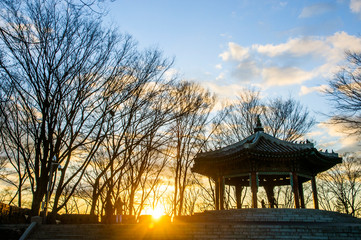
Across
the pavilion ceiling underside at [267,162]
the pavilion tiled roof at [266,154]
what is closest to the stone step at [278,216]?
the pavilion ceiling underside at [267,162]

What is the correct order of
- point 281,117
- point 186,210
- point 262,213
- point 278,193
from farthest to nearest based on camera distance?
point 186,210
point 278,193
point 281,117
point 262,213

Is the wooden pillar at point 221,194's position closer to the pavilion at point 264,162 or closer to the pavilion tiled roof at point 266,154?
the pavilion at point 264,162

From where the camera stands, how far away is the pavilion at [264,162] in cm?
1480

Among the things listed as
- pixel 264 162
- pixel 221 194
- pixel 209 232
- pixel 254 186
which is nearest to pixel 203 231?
pixel 209 232

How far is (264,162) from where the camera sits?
15.4m

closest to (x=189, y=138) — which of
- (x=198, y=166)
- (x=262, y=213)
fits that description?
(x=198, y=166)

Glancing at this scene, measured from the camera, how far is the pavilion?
1480 cm

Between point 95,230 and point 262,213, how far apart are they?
758cm

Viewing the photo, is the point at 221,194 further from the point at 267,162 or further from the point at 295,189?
the point at 295,189

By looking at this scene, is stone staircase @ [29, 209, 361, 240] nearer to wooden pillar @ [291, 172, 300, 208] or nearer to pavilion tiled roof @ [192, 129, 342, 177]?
wooden pillar @ [291, 172, 300, 208]

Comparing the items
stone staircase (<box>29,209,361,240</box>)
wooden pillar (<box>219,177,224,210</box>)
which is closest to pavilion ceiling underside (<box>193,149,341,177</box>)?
wooden pillar (<box>219,177,224,210</box>)

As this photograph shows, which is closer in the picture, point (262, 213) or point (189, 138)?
point (262, 213)

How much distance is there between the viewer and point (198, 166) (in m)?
Answer: 17.5

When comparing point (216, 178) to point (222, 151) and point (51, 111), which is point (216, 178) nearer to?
point (222, 151)
